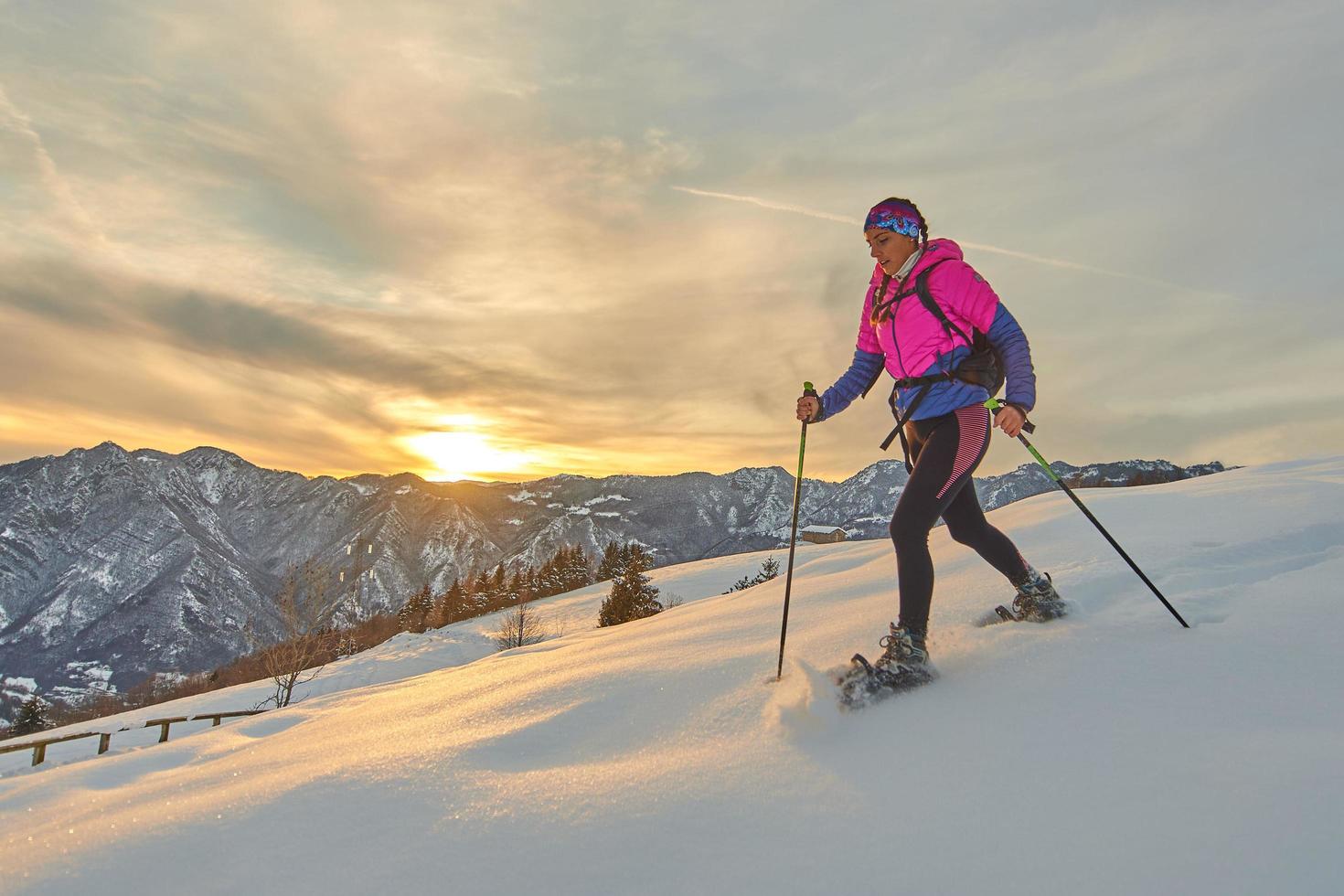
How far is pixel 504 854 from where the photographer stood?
71.1 inches

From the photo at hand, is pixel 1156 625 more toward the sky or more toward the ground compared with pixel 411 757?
more toward the sky

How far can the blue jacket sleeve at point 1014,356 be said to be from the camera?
2965mm

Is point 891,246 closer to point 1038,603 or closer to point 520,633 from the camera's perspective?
point 1038,603

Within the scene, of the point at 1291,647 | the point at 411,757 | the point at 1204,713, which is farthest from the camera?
the point at 411,757

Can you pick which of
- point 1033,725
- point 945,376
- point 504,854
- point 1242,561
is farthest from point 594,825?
point 1242,561

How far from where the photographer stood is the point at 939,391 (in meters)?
3.12

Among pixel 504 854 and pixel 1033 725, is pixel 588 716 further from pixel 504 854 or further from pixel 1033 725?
pixel 1033 725

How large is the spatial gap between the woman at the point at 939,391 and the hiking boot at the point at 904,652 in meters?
0.04

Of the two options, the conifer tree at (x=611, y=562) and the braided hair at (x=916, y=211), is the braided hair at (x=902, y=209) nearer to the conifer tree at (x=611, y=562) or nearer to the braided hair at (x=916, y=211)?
the braided hair at (x=916, y=211)

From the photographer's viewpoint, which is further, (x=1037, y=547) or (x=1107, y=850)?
(x=1037, y=547)

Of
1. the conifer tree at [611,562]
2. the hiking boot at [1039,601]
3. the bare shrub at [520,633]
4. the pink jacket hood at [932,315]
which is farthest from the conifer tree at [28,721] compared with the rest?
the hiking boot at [1039,601]

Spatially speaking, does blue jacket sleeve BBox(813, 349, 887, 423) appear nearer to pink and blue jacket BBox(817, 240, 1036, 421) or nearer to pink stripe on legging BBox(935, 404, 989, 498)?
pink and blue jacket BBox(817, 240, 1036, 421)

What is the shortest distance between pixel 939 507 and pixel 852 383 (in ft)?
3.48

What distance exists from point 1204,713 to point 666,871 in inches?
70.2
